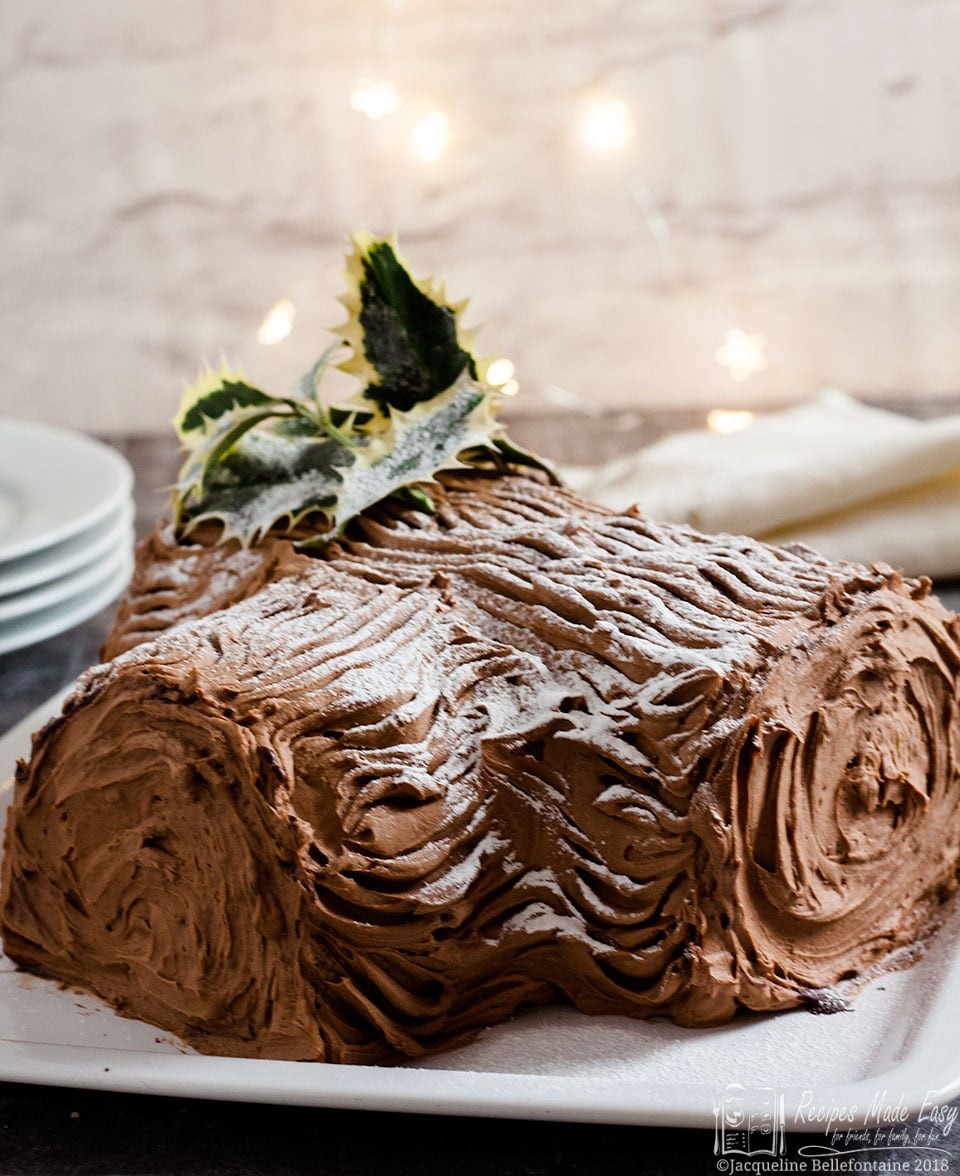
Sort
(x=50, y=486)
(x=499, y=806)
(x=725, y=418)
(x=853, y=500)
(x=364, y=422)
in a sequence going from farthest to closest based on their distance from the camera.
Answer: (x=725, y=418)
(x=50, y=486)
(x=853, y=500)
(x=364, y=422)
(x=499, y=806)

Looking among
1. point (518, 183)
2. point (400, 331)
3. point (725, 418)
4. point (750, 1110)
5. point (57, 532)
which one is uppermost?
point (400, 331)

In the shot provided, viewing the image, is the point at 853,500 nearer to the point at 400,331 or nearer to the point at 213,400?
the point at 400,331

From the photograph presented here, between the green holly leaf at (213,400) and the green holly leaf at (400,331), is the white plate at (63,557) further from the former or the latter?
the green holly leaf at (400,331)

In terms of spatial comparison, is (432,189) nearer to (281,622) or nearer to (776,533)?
(776,533)

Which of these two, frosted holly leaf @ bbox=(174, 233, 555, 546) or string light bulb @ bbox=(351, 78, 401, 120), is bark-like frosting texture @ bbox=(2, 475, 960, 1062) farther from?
string light bulb @ bbox=(351, 78, 401, 120)

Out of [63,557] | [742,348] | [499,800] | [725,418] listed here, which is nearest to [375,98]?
[742,348]

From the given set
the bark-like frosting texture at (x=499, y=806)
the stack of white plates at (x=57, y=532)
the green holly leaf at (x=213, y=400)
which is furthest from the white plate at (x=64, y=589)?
the bark-like frosting texture at (x=499, y=806)

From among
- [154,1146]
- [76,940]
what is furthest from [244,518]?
[154,1146]
